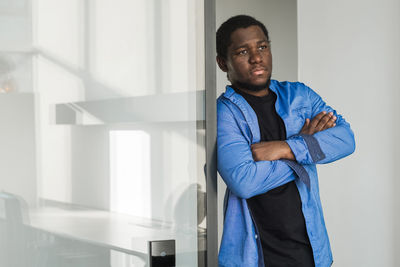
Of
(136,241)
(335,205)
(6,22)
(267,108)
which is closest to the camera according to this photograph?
(6,22)

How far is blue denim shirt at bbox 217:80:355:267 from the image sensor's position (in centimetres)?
162

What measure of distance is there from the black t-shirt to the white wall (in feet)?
3.42

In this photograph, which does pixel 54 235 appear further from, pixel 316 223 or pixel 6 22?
pixel 316 223

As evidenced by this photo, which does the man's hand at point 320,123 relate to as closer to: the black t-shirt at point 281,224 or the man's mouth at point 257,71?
the black t-shirt at point 281,224

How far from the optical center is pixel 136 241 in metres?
1.55

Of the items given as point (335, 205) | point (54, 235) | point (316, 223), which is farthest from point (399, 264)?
point (54, 235)

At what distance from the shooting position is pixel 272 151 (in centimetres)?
165

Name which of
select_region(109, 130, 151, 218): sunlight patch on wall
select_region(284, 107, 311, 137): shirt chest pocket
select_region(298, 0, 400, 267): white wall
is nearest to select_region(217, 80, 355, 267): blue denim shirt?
select_region(284, 107, 311, 137): shirt chest pocket

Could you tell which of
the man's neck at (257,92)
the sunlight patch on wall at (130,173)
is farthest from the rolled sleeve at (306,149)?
the sunlight patch on wall at (130,173)

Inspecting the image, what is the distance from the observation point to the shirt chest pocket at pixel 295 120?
1760mm

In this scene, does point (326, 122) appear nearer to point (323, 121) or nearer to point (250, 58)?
point (323, 121)

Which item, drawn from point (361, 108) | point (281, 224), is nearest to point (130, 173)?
point (281, 224)

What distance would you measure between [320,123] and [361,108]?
970 millimetres

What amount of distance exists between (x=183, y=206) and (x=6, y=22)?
2.46 ft
